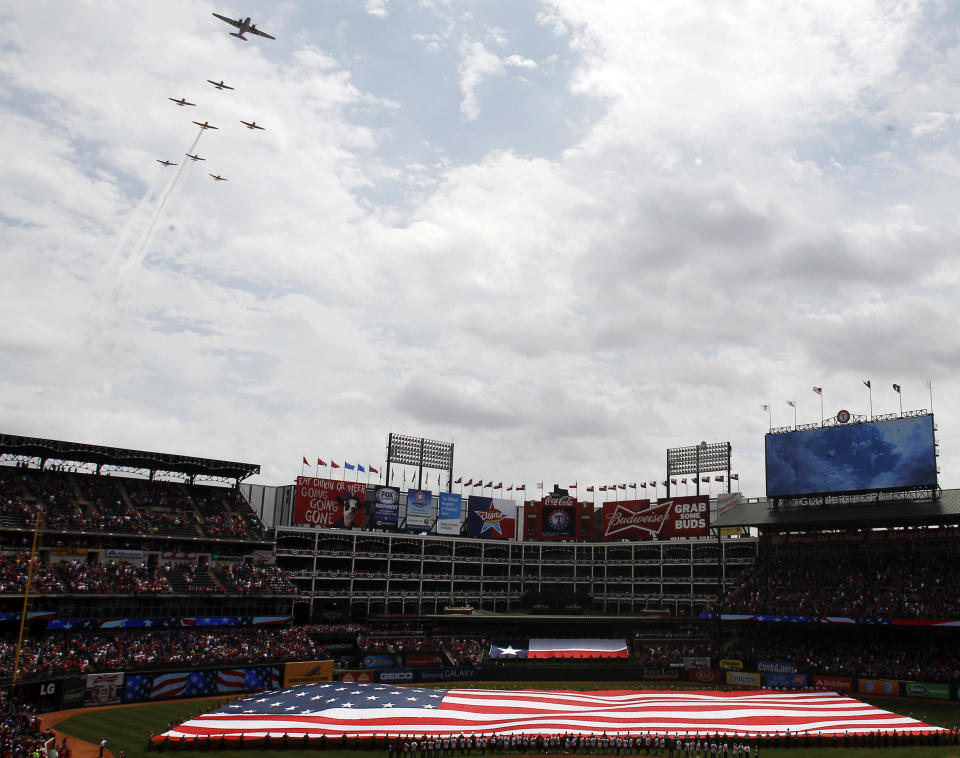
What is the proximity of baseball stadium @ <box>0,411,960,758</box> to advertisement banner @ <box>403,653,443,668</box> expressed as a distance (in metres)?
0.31

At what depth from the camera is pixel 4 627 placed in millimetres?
57906

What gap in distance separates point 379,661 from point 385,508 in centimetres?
2510

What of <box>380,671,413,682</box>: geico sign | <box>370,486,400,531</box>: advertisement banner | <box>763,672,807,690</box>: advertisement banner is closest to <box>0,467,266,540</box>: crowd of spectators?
<box>370,486,400,531</box>: advertisement banner

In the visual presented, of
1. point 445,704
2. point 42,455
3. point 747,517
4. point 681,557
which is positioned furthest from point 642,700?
point 42,455

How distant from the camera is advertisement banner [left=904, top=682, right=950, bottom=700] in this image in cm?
5997

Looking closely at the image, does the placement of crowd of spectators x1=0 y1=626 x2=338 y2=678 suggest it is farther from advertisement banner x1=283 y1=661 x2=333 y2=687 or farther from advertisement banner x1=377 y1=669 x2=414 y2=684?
advertisement banner x1=377 y1=669 x2=414 y2=684

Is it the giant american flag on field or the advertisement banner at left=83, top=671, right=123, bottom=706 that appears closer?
the giant american flag on field

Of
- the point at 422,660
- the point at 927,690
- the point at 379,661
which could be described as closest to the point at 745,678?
the point at 927,690

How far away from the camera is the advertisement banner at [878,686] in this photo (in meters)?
62.4

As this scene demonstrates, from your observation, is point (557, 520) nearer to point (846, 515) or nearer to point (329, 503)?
point (329, 503)

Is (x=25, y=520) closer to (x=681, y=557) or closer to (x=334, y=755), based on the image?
(x=334, y=755)

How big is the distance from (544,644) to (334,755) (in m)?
39.4

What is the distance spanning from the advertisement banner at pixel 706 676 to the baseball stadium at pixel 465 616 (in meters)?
0.28

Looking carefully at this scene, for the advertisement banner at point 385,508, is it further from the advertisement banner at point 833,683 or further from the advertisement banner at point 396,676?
the advertisement banner at point 833,683
